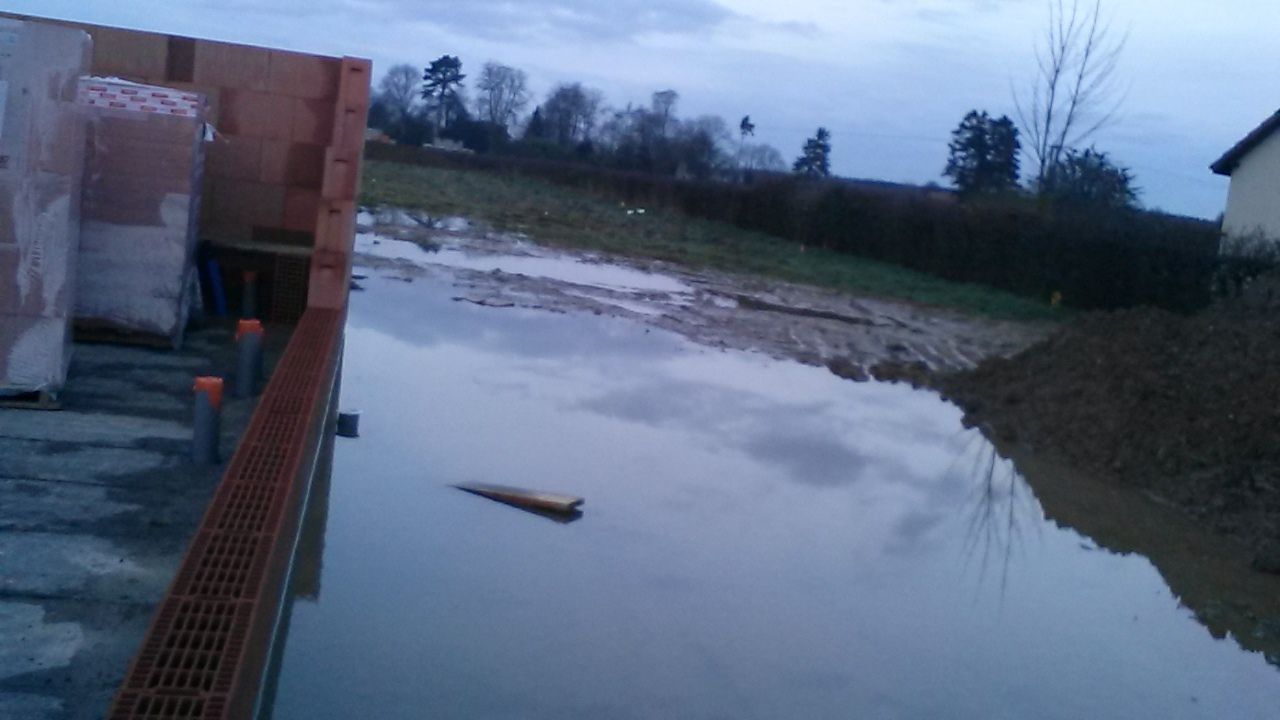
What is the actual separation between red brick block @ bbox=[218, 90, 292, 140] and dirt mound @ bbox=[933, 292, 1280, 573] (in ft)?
24.7

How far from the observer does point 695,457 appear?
34.8ft

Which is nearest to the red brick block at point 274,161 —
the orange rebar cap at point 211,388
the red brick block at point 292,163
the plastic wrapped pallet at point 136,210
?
the red brick block at point 292,163

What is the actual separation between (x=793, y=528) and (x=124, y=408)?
168 inches

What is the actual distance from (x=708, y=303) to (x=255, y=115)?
12.4m

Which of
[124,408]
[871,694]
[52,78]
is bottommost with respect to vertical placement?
[871,694]

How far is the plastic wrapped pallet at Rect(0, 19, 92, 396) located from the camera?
22.2 ft

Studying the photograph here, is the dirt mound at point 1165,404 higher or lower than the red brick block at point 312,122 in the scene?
lower

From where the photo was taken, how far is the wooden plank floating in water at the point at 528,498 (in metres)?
8.52

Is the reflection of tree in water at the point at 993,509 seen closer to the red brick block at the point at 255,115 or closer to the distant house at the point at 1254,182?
the red brick block at the point at 255,115

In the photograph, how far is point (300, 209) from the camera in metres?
10.9

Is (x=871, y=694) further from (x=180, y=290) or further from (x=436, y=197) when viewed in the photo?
(x=436, y=197)

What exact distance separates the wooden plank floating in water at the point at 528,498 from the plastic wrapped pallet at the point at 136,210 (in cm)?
235

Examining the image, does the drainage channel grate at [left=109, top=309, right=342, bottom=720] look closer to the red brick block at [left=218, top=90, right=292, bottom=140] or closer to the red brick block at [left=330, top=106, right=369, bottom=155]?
the red brick block at [left=330, top=106, right=369, bottom=155]

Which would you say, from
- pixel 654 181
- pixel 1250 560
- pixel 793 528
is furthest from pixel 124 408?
pixel 654 181
